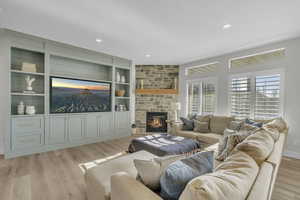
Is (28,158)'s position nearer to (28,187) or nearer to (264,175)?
(28,187)

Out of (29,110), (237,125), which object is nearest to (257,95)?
(237,125)

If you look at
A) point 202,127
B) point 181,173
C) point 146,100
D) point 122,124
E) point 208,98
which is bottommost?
point 122,124

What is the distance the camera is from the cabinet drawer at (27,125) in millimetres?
3057

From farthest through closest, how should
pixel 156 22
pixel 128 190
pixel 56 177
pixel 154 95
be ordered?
pixel 154 95 < pixel 156 22 < pixel 56 177 < pixel 128 190

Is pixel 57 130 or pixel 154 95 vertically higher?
pixel 154 95

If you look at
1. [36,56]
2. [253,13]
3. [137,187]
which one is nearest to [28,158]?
[36,56]

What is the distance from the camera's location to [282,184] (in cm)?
214

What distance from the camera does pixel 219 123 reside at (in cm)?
373

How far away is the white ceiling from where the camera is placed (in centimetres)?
213

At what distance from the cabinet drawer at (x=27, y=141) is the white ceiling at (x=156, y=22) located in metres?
2.28

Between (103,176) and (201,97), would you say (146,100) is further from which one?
(103,176)

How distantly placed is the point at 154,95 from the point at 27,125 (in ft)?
12.6

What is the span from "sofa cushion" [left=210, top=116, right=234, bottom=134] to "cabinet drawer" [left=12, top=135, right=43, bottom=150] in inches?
168

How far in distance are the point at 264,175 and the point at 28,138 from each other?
4157mm
